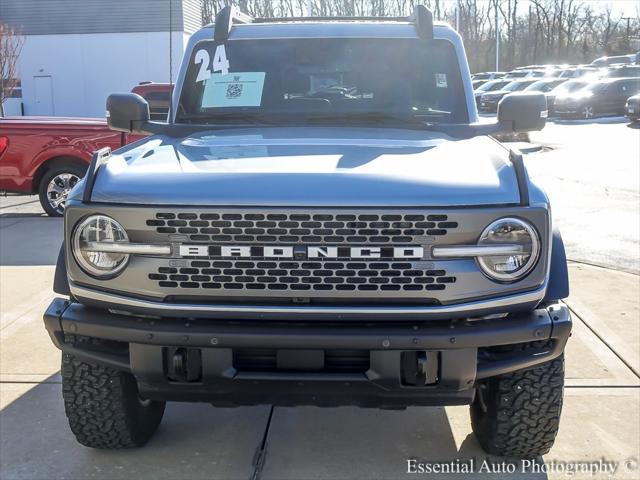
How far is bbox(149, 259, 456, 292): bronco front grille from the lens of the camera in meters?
2.55

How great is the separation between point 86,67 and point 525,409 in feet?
92.7

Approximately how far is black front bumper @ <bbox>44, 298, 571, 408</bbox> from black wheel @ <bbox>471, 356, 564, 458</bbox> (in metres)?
0.24

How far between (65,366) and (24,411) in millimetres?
930

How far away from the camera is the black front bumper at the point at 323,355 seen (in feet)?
8.38

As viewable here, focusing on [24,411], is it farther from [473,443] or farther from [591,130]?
[591,130]

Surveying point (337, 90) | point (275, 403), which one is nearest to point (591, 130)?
point (337, 90)

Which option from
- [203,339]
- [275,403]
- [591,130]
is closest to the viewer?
[203,339]

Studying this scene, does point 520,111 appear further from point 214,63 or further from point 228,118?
point 214,63

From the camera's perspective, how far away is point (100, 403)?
307cm

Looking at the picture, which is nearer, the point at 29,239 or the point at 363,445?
the point at 363,445

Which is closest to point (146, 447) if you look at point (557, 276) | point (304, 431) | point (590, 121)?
point (304, 431)

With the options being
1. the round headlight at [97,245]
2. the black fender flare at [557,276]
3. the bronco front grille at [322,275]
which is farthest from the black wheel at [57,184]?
the black fender flare at [557,276]

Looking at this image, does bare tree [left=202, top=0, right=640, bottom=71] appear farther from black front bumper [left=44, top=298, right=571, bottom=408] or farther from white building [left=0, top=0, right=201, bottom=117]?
black front bumper [left=44, top=298, right=571, bottom=408]

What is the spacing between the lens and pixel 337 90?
12.8 ft
